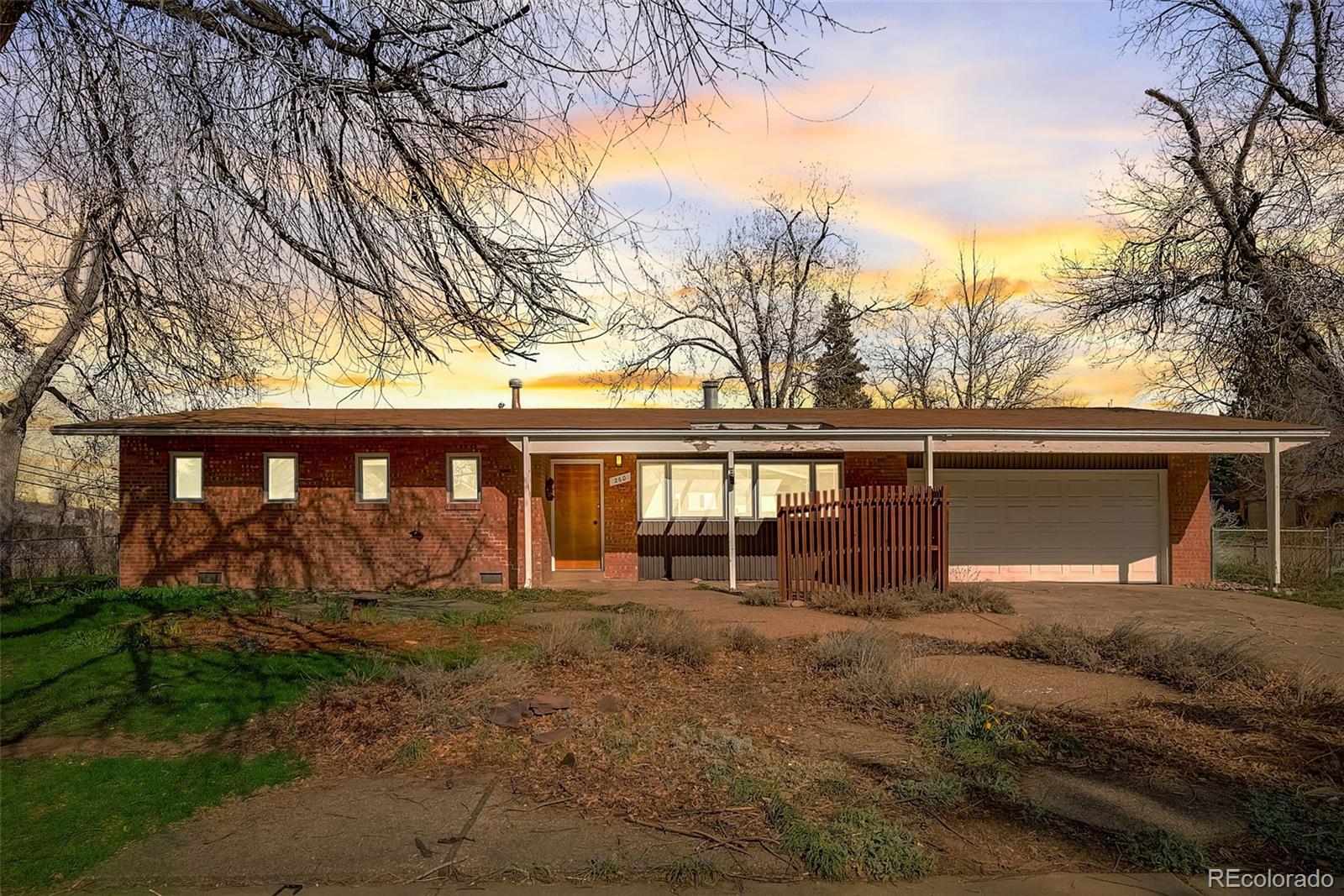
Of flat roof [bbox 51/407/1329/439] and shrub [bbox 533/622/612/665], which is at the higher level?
flat roof [bbox 51/407/1329/439]

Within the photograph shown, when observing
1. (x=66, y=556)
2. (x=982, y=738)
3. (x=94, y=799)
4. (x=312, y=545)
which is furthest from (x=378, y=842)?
(x=66, y=556)

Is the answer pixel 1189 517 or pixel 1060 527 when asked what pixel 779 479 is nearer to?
pixel 1060 527

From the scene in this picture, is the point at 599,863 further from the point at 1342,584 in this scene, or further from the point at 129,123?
the point at 1342,584

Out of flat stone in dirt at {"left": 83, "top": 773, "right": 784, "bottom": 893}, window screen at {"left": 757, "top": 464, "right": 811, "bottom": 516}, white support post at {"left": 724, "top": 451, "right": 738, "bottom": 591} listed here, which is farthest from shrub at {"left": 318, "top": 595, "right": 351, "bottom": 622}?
window screen at {"left": 757, "top": 464, "right": 811, "bottom": 516}

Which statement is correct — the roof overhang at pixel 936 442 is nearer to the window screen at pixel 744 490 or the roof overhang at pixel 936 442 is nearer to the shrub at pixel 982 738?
the window screen at pixel 744 490

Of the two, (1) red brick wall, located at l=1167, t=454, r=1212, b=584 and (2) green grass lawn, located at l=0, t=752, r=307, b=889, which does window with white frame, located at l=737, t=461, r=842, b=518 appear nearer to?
(1) red brick wall, located at l=1167, t=454, r=1212, b=584

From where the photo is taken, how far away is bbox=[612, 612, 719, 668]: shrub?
8.91 m

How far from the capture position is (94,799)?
5.40m

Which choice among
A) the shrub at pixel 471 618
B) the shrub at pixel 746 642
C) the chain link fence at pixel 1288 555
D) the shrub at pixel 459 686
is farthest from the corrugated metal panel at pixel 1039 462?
the shrub at pixel 459 686

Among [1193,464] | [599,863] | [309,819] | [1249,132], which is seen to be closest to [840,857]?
[599,863]

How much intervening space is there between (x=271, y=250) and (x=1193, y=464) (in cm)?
1897

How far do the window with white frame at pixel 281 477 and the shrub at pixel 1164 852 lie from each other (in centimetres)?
1586

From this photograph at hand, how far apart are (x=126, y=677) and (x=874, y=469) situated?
1411 cm

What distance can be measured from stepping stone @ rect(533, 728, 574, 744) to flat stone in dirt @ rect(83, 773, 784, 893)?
759 millimetres
